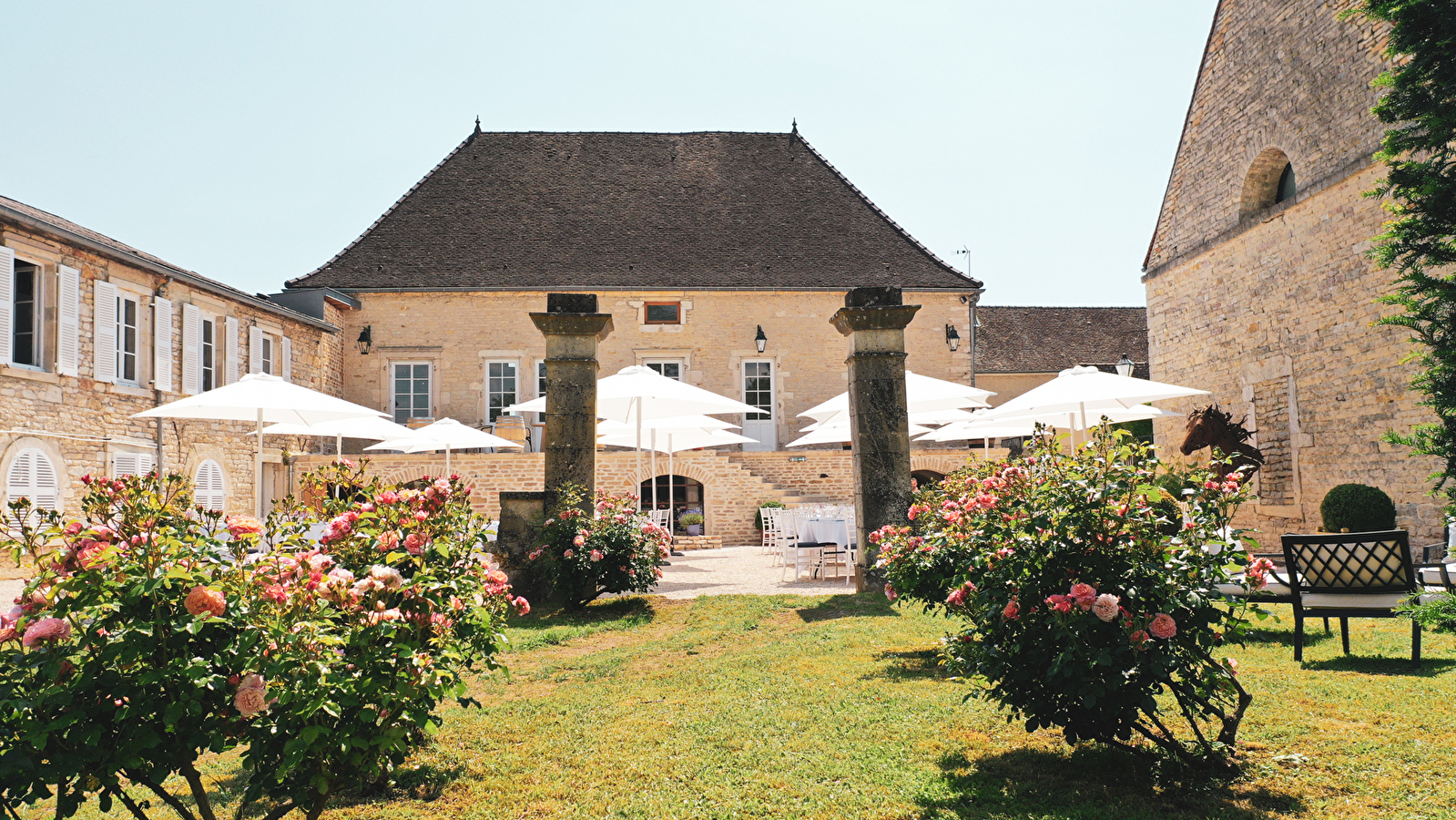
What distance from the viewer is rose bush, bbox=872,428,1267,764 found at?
10.3 ft

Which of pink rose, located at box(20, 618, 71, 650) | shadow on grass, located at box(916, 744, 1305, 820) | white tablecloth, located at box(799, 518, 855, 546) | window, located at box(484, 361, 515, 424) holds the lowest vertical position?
shadow on grass, located at box(916, 744, 1305, 820)

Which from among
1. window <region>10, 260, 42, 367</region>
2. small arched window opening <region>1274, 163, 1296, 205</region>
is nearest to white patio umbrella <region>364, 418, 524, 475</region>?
window <region>10, 260, 42, 367</region>

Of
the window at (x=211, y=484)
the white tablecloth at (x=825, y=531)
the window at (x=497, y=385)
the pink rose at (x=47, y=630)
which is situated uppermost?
the window at (x=497, y=385)

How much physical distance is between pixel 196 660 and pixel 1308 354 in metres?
13.0

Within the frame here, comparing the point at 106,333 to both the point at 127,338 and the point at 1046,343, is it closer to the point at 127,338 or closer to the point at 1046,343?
the point at 127,338

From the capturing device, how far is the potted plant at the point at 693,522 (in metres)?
16.9

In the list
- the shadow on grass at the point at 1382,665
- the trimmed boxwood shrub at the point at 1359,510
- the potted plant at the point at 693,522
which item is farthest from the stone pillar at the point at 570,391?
the potted plant at the point at 693,522

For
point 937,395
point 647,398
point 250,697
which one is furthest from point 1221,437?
point 250,697

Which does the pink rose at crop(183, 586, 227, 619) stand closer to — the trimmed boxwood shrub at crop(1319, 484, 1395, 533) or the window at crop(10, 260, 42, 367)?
the trimmed boxwood shrub at crop(1319, 484, 1395, 533)

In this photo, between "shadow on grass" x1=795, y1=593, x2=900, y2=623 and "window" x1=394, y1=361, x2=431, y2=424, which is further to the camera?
"window" x1=394, y1=361, x2=431, y2=424

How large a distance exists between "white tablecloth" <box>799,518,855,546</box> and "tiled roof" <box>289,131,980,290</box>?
10.3 meters

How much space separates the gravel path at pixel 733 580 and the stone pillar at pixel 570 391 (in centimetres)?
145

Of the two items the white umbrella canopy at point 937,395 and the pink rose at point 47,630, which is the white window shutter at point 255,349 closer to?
the white umbrella canopy at point 937,395

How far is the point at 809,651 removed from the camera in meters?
6.02
